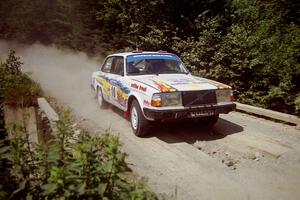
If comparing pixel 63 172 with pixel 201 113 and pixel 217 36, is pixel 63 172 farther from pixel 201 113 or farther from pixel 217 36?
pixel 217 36

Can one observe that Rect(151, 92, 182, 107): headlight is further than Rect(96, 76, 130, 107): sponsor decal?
No

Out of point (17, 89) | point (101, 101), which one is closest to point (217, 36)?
point (101, 101)

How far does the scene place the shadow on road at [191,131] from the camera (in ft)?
24.5

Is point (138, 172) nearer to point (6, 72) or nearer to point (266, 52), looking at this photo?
point (6, 72)

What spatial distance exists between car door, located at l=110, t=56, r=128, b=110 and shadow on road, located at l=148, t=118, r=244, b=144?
1078 mm

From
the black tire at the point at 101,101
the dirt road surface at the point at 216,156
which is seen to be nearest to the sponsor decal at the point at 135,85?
the dirt road surface at the point at 216,156

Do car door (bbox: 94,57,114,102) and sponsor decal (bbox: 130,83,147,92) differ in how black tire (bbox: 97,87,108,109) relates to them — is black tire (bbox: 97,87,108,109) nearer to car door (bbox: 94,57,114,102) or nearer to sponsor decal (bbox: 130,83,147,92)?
car door (bbox: 94,57,114,102)

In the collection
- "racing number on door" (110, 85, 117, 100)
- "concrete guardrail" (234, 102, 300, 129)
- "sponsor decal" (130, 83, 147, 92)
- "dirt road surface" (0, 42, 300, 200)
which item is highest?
"sponsor decal" (130, 83, 147, 92)

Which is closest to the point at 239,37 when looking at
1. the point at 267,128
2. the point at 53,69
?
the point at 267,128

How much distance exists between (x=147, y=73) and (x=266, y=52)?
652cm

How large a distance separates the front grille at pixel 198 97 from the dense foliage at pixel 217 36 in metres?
4.24

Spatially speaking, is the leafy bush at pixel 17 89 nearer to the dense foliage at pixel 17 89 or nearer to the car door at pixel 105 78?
the dense foliage at pixel 17 89

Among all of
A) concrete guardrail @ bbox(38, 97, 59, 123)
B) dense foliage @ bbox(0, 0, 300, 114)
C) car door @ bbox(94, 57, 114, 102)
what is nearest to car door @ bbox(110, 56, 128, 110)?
car door @ bbox(94, 57, 114, 102)

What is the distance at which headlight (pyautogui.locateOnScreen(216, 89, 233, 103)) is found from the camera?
716cm
